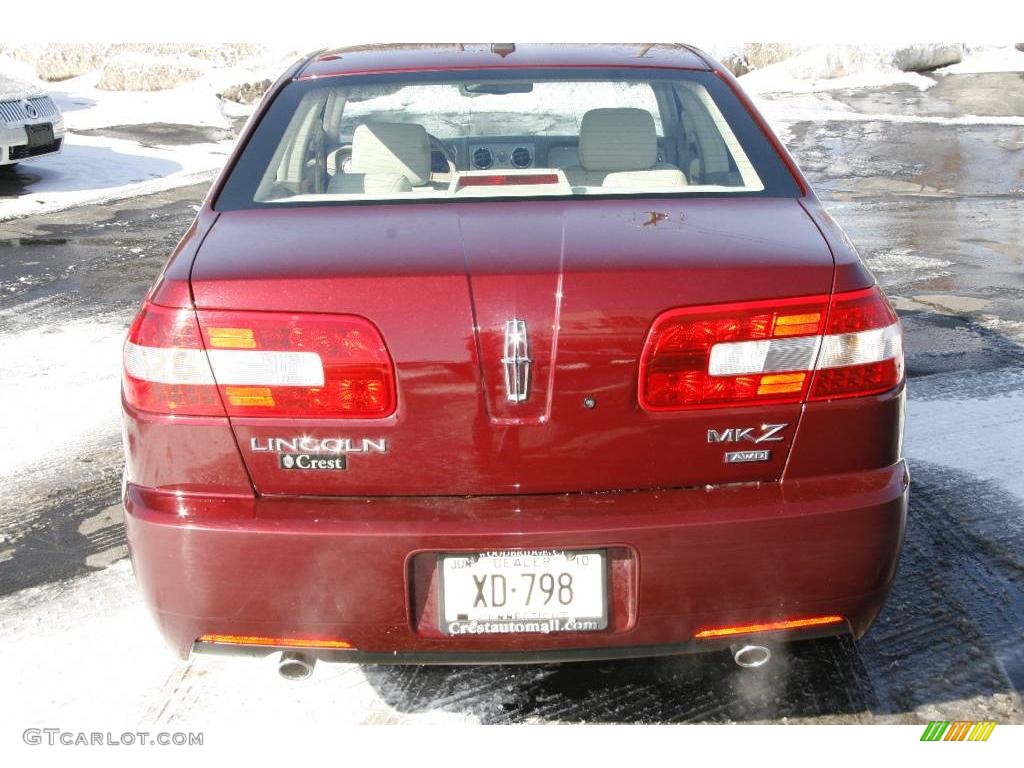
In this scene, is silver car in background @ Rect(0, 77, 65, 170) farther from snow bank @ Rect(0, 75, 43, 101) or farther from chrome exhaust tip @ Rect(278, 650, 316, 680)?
chrome exhaust tip @ Rect(278, 650, 316, 680)

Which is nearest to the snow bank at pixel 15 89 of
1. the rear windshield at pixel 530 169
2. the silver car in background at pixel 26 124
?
the silver car in background at pixel 26 124

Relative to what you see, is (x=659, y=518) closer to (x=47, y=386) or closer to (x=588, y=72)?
(x=588, y=72)

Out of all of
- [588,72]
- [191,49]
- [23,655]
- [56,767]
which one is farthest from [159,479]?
[191,49]

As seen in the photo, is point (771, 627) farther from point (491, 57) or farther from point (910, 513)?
point (491, 57)

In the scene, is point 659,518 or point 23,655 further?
point 23,655

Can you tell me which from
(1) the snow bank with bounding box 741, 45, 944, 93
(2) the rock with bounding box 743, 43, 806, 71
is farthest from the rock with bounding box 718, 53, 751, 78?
(2) the rock with bounding box 743, 43, 806, 71

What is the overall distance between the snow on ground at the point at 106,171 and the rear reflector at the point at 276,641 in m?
8.30

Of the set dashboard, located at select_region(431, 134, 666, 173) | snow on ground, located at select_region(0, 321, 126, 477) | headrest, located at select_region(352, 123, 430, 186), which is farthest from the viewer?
dashboard, located at select_region(431, 134, 666, 173)

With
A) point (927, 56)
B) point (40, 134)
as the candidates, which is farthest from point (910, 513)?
point (927, 56)

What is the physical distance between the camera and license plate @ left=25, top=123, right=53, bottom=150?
11.0m

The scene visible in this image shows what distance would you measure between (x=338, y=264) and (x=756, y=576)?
1.06 m

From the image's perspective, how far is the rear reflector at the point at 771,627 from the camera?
7.68ft

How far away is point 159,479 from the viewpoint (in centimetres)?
232

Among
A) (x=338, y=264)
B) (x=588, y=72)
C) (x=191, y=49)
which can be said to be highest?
(x=588, y=72)
